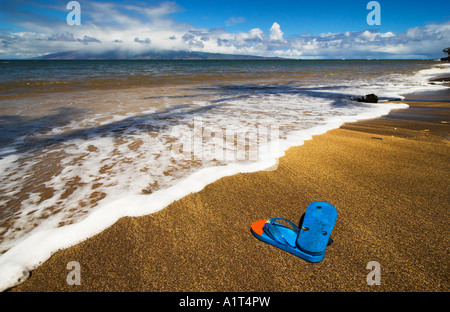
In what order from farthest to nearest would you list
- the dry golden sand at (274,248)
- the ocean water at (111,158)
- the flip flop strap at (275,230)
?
the ocean water at (111,158)
the flip flop strap at (275,230)
the dry golden sand at (274,248)

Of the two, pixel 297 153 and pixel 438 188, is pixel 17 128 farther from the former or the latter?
pixel 438 188

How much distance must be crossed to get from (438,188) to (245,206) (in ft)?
8.16

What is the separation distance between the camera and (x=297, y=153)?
389cm

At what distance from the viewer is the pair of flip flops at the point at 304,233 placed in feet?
6.04

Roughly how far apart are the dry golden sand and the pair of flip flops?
73 millimetres

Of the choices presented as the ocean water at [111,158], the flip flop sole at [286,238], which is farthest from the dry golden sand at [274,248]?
the ocean water at [111,158]

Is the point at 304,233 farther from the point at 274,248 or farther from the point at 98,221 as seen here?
the point at 98,221

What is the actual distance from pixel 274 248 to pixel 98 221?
1827mm

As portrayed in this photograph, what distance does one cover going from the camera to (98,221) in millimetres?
2281

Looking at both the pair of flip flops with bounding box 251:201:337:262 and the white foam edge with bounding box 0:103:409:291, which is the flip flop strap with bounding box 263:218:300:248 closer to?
the pair of flip flops with bounding box 251:201:337:262

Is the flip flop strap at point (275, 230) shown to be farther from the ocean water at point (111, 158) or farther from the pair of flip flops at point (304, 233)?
the ocean water at point (111, 158)

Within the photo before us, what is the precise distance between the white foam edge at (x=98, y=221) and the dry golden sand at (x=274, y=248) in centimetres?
10

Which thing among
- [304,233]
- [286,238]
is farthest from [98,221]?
[304,233]
